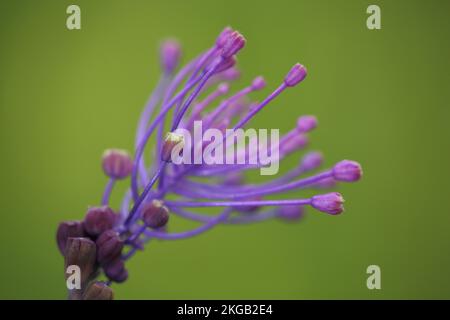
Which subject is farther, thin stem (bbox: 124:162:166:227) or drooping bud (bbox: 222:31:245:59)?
drooping bud (bbox: 222:31:245:59)

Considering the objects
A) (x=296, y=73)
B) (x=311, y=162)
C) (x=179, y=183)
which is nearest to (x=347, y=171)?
(x=296, y=73)

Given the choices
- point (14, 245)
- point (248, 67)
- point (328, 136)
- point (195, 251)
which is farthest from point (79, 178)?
point (328, 136)

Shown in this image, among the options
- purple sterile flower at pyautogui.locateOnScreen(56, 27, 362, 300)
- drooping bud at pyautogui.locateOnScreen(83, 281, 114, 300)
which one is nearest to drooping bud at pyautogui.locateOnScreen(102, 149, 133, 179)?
purple sterile flower at pyautogui.locateOnScreen(56, 27, 362, 300)

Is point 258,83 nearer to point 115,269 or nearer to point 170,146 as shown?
point 170,146

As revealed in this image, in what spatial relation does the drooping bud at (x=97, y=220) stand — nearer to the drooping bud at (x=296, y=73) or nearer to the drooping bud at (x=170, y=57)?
the drooping bud at (x=296, y=73)

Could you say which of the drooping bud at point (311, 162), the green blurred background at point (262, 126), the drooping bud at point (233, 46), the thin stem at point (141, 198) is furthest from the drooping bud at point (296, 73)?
the green blurred background at point (262, 126)

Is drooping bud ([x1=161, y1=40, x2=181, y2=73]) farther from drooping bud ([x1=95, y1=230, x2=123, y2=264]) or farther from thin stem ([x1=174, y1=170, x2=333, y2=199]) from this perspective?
drooping bud ([x1=95, y1=230, x2=123, y2=264])
